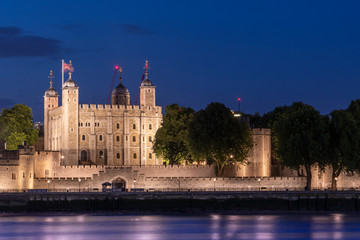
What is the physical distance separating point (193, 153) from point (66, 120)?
25.0 m

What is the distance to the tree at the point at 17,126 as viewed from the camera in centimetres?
10375

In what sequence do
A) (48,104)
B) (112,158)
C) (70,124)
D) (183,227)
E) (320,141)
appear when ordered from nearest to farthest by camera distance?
(183,227) < (320,141) < (70,124) < (112,158) < (48,104)

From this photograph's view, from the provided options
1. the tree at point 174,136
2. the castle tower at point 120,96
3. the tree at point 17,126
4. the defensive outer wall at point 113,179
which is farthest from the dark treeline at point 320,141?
the castle tower at point 120,96

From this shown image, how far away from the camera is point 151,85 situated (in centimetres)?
11481

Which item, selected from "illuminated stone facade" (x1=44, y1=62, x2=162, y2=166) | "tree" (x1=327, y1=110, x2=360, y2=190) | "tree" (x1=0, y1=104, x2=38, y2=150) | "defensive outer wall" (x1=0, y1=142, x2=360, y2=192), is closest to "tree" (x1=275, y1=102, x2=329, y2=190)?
"tree" (x1=327, y1=110, x2=360, y2=190)

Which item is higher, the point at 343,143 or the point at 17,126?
the point at 17,126

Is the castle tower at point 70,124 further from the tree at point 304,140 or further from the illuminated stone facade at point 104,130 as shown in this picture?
the tree at point 304,140

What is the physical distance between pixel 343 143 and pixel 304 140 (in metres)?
3.68

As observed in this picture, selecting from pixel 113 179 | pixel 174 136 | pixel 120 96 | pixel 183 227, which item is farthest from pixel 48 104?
pixel 183 227

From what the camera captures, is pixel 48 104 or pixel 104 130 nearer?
pixel 104 130

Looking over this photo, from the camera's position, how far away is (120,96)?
119 metres

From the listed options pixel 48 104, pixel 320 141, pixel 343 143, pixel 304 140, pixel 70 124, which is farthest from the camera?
pixel 48 104

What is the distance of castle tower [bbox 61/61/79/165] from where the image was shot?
106 meters

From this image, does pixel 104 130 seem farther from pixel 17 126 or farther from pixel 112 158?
pixel 17 126
